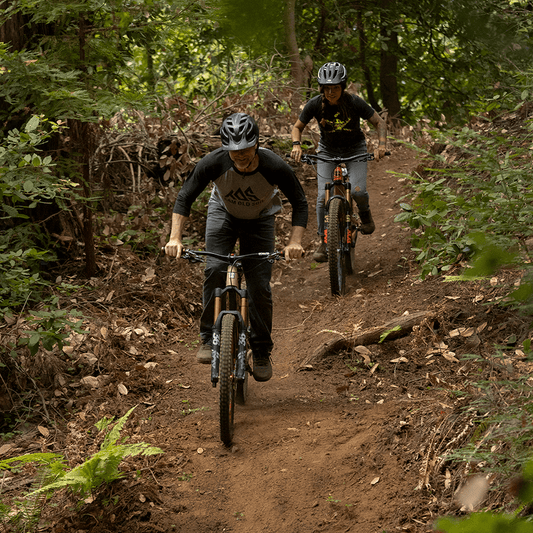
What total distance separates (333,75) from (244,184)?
2.83 metres

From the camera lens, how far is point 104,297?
23.6 ft

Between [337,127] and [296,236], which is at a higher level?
[337,127]

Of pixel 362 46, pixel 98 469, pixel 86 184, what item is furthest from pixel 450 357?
pixel 362 46

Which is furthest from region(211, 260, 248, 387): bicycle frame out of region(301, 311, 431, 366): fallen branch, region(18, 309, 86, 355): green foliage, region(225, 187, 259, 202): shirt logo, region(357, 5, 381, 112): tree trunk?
region(357, 5, 381, 112): tree trunk

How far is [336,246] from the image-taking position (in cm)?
712

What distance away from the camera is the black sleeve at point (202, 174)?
4.80 m

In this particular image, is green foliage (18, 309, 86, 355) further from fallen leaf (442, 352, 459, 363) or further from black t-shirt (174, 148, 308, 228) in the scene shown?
fallen leaf (442, 352, 459, 363)

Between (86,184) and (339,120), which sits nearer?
(86,184)

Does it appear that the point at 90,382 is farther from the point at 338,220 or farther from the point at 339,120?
the point at 339,120

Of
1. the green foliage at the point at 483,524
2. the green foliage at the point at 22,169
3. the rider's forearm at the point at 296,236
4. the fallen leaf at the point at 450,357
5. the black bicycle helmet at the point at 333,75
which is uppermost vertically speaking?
the black bicycle helmet at the point at 333,75

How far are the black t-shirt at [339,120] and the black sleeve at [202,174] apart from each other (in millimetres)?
2694

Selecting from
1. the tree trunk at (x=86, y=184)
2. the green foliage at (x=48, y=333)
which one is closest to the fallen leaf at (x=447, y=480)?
the green foliage at (x=48, y=333)

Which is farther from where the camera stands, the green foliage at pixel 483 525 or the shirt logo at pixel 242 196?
the shirt logo at pixel 242 196

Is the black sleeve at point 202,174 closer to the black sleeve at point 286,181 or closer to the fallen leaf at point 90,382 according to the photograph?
the black sleeve at point 286,181
